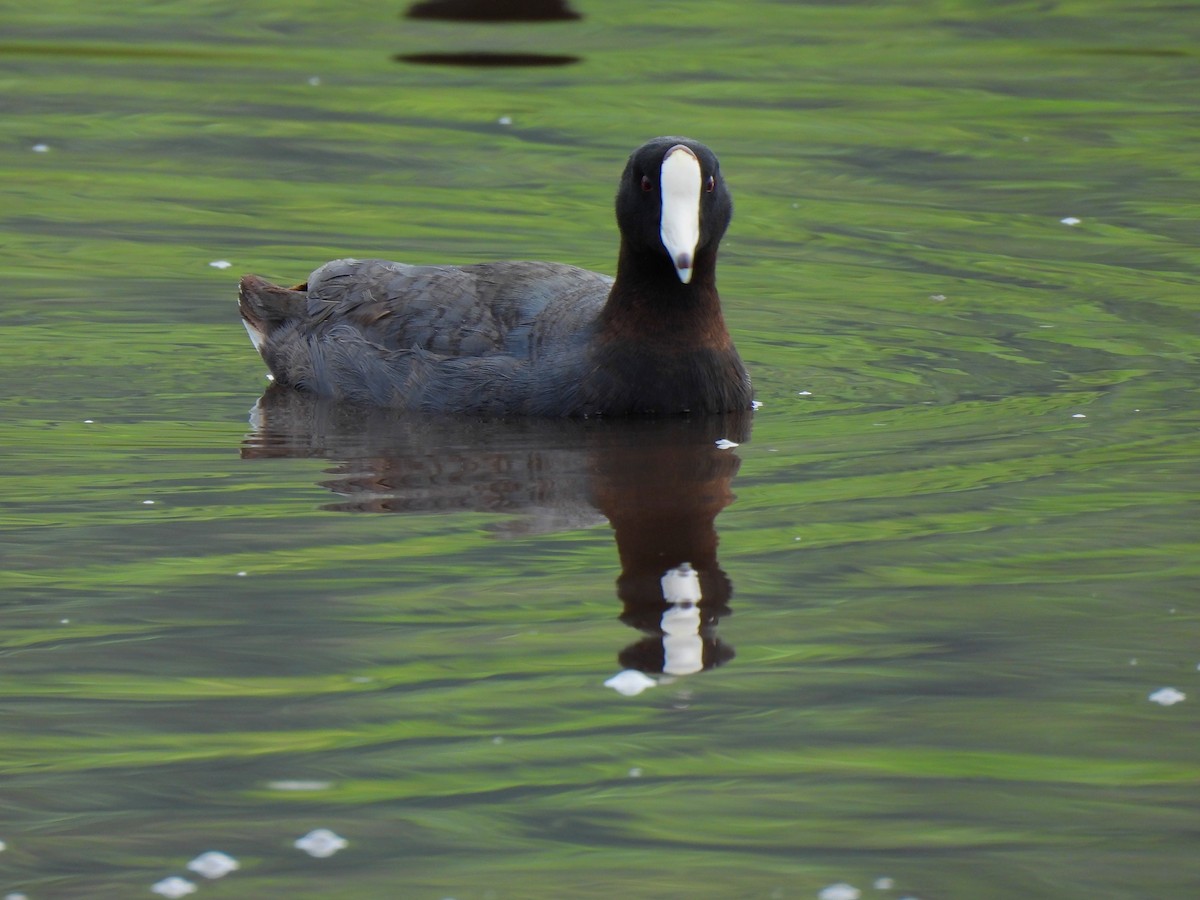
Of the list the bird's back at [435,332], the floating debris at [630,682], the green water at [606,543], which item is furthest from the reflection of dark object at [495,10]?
the floating debris at [630,682]

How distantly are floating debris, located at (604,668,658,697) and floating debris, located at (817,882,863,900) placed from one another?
0.94 m

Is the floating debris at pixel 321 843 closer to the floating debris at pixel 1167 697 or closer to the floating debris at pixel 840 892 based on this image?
the floating debris at pixel 840 892

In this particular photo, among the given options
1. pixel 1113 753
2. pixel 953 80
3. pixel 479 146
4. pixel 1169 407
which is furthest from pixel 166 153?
pixel 1113 753

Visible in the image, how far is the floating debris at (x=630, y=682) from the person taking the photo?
472cm

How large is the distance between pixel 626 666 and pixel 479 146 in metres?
7.63

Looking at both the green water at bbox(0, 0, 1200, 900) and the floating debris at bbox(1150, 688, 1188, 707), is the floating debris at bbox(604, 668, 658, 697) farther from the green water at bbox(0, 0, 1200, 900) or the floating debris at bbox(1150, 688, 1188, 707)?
the floating debris at bbox(1150, 688, 1188, 707)

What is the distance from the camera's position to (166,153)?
1188cm

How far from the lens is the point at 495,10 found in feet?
50.8

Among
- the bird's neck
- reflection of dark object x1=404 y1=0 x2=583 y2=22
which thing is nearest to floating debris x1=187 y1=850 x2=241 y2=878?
the bird's neck

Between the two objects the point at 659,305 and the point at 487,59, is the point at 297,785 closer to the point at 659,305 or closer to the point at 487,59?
the point at 659,305

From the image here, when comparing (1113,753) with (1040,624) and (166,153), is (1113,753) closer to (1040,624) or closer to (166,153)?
(1040,624)

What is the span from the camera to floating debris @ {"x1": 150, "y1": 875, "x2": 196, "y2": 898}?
152 inches

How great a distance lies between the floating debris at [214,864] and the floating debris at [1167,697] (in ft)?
7.02

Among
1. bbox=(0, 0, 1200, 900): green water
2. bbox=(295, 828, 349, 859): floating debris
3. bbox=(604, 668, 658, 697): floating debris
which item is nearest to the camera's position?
bbox=(295, 828, 349, 859): floating debris
